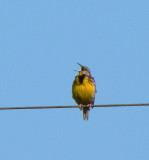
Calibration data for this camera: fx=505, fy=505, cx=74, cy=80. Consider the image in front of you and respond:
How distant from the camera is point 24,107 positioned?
9219 millimetres

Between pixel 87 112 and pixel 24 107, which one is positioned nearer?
pixel 24 107

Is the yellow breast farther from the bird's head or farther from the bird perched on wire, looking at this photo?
the bird's head

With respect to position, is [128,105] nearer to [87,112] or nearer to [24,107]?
[24,107]

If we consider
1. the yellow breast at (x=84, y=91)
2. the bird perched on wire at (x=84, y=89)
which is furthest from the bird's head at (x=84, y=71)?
the yellow breast at (x=84, y=91)

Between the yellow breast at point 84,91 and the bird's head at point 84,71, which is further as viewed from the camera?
the bird's head at point 84,71

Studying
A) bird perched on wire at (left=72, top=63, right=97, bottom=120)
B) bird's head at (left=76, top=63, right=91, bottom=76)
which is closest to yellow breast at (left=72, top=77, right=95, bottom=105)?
bird perched on wire at (left=72, top=63, right=97, bottom=120)

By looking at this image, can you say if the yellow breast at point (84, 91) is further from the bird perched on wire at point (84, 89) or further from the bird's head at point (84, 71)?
the bird's head at point (84, 71)

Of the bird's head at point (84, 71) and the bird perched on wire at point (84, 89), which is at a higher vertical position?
the bird's head at point (84, 71)

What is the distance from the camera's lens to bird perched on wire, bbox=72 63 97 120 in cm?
1356

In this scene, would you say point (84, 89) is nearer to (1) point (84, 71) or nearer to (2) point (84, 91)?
(2) point (84, 91)

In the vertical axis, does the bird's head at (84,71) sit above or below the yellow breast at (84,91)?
above

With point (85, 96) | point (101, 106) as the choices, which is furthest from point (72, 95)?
point (101, 106)

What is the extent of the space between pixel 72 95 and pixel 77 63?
985 millimetres

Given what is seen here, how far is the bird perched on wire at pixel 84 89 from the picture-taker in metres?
13.6
